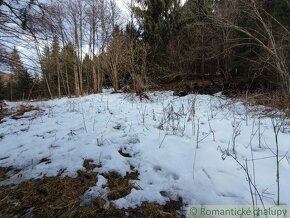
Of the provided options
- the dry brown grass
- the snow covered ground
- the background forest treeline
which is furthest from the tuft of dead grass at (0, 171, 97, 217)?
the background forest treeline

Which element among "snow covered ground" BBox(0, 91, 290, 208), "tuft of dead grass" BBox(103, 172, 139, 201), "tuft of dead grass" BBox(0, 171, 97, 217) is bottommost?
"tuft of dead grass" BBox(0, 171, 97, 217)

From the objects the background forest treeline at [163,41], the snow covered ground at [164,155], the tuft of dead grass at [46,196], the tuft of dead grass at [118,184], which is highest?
the background forest treeline at [163,41]

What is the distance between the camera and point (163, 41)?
20.7 metres

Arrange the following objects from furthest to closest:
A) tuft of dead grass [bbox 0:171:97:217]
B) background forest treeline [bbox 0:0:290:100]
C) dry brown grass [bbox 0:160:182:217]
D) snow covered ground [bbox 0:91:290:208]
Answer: background forest treeline [bbox 0:0:290:100]
snow covered ground [bbox 0:91:290:208]
tuft of dead grass [bbox 0:171:97:217]
dry brown grass [bbox 0:160:182:217]

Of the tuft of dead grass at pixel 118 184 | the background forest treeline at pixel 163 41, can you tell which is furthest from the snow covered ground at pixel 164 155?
the background forest treeline at pixel 163 41

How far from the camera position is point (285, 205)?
2436mm

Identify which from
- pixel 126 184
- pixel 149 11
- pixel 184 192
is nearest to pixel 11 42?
pixel 126 184

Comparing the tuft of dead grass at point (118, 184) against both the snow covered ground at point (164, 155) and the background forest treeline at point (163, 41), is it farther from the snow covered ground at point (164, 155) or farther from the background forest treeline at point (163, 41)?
the background forest treeline at point (163, 41)

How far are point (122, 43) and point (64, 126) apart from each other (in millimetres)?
12908

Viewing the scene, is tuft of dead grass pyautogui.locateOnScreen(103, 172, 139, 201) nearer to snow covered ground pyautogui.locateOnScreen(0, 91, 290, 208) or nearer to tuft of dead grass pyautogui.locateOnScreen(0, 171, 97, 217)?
snow covered ground pyautogui.locateOnScreen(0, 91, 290, 208)

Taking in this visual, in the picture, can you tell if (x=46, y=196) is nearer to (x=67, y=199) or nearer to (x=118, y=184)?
(x=67, y=199)

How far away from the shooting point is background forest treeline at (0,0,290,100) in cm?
750

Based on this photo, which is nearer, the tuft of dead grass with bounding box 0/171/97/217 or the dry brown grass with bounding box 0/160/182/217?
the dry brown grass with bounding box 0/160/182/217

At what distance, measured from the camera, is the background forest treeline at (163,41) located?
24.6 feet
